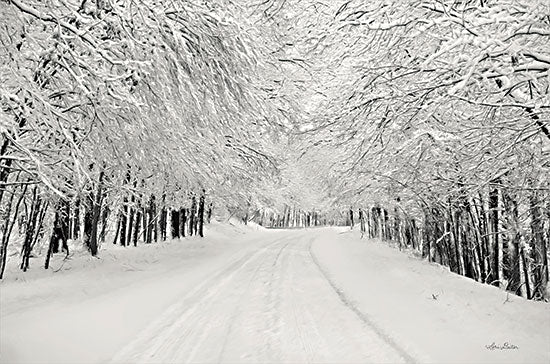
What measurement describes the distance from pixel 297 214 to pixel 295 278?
83384 mm

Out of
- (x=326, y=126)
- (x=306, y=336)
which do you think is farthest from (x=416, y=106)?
(x=306, y=336)

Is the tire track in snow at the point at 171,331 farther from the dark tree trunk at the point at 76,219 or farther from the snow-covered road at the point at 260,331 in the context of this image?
the dark tree trunk at the point at 76,219

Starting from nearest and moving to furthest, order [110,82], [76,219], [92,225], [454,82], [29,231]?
[454,82] → [110,82] → [29,231] → [92,225] → [76,219]

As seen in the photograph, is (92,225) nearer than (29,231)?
No

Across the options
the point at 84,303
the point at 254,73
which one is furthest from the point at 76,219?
the point at 254,73

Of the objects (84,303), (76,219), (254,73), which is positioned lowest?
(84,303)

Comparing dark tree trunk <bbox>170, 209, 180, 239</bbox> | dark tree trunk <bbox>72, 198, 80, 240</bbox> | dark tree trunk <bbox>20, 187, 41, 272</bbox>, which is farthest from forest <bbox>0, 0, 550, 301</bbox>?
dark tree trunk <bbox>170, 209, 180, 239</bbox>

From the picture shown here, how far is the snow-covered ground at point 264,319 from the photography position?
15.2 ft

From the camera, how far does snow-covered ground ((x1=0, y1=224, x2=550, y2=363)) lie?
462 centimetres

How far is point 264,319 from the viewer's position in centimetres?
618

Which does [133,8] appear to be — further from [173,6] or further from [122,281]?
[122,281]

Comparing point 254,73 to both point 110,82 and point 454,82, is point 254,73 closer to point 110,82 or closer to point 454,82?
point 110,82

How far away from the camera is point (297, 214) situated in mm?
93812

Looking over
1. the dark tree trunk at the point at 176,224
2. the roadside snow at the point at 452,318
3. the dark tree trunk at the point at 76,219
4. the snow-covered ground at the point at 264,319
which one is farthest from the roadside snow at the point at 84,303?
the dark tree trunk at the point at 176,224
